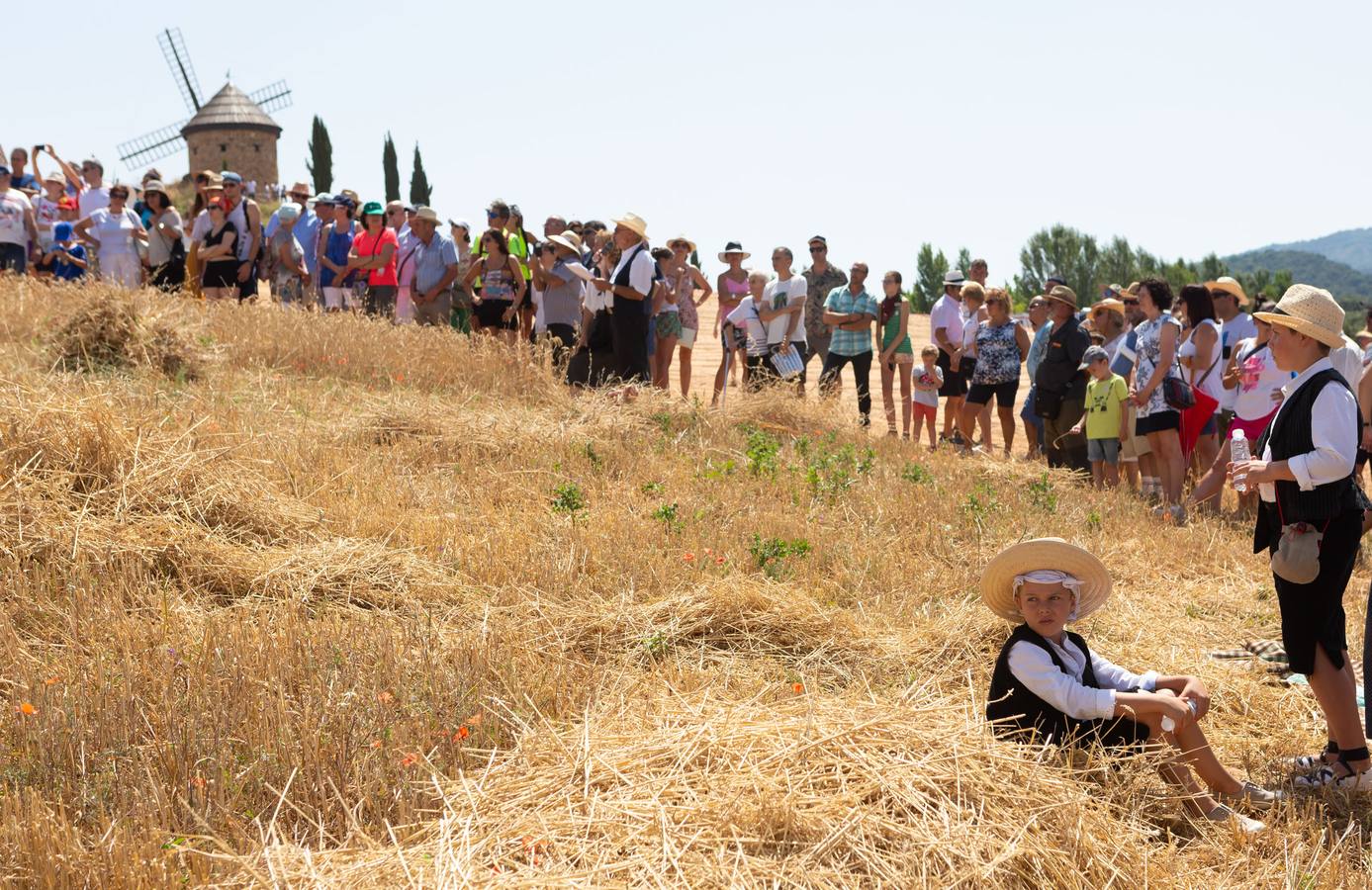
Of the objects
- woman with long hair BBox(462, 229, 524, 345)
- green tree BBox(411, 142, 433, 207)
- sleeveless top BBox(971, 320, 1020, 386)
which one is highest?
green tree BBox(411, 142, 433, 207)

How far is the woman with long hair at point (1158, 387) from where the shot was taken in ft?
33.5

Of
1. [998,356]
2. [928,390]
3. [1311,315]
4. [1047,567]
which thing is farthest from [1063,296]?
[1047,567]

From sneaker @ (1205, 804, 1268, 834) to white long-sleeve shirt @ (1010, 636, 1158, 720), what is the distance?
1.63ft

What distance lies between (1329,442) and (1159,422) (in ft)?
18.4

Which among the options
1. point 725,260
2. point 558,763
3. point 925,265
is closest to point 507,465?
point 558,763

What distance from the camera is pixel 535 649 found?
5.77m

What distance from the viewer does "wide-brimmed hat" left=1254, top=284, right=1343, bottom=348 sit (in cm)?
504

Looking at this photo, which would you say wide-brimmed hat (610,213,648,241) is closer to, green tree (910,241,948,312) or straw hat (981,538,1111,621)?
straw hat (981,538,1111,621)

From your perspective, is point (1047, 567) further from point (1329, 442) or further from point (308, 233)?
point (308, 233)

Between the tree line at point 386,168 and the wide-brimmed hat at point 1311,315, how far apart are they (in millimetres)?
63833

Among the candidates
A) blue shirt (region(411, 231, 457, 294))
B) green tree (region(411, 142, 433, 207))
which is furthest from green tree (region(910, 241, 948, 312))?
blue shirt (region(411, 231, 457, 294))

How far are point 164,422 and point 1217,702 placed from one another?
21.2 feet

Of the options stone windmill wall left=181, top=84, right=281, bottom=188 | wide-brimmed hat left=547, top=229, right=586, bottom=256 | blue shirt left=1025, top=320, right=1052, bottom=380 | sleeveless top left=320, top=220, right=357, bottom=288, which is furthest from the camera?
stone windmill wall left=181, top=84, right=281, bottom=188

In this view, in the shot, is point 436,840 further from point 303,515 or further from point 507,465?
point 507,465
